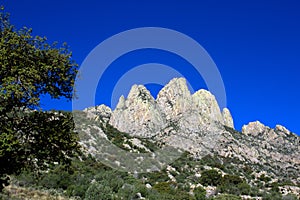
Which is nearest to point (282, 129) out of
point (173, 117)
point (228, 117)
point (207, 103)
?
point (207, 103)

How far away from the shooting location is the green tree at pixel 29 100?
1633 centimetres

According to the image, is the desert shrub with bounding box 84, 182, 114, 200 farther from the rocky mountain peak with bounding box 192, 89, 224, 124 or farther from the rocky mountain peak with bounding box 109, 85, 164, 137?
the rocky mountain peak with bounding box 192, 89, 224, 124

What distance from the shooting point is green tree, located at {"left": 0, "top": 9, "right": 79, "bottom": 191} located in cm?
1633

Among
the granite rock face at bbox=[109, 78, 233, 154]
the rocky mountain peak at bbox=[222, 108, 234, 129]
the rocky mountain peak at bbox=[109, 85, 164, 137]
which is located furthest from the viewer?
the rocky mountain peak at bbox=[222, 108, 234, 129]

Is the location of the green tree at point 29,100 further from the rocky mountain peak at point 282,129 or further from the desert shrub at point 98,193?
the rocky mountain peak at point 282,129

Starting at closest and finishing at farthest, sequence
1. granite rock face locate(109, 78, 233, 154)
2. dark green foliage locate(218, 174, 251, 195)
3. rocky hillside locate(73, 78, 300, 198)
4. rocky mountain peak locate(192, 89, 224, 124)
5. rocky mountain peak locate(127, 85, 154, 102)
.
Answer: dark green foliage locate(218, 174, 251, 195) → rocky hillside locate(73, 78, 300, 198) → granite rock face locate(109, 78, 233, 154) → rocky mountain peak locate(127, 85, 154, 102) → rocky mountain peak locate(192, 89, 224, 124)

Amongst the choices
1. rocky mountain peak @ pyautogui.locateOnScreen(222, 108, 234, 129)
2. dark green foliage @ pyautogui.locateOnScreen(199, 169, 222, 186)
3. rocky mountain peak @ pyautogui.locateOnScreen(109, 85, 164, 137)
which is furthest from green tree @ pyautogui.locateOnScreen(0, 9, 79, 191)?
rocky mountain peak @ pyautogui.locateOnScreen(222, 108, 234, 129)

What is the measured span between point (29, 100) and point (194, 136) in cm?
7977

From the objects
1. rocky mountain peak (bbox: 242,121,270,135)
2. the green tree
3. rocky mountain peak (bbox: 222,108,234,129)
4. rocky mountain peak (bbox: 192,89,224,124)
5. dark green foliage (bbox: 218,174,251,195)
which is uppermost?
rocky mountain peak (bbox: 222,108,234,129)

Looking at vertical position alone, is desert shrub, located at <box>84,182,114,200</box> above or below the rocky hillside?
below

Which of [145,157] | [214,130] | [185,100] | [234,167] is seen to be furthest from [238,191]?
[185,100]

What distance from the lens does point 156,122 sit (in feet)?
373

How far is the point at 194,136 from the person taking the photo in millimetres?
93500

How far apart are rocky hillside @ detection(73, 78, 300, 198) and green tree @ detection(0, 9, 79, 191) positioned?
119ft
